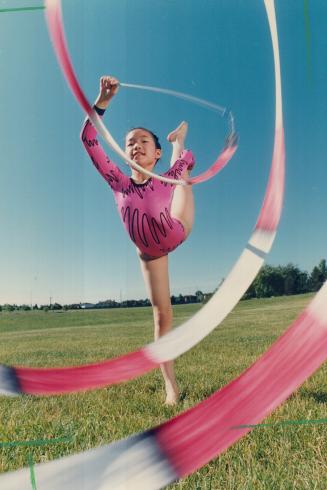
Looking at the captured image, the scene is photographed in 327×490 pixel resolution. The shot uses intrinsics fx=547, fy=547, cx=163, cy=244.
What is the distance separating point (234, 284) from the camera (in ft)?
3.36

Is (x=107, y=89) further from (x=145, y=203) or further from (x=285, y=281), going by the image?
(x=285, y=281)

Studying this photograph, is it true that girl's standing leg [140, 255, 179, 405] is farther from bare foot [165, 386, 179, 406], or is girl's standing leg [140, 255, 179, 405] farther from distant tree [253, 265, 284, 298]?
distant tree [253, 265, 284, 298]

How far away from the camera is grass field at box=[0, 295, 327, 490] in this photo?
2.96 feet

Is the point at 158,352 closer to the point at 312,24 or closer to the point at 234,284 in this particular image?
the point at 234,284

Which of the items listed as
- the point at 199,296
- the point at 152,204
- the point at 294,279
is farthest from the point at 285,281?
the point at 152,204

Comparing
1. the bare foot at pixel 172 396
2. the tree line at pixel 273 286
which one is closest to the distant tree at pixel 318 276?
the tree line at pixel 273 286

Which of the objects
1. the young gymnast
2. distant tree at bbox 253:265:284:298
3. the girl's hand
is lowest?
distant tree at bbox 253:265:284:298

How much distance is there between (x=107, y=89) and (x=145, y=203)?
0.23m

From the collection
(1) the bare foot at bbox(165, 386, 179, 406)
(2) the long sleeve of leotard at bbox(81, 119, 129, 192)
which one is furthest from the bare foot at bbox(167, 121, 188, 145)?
(1) the bare foot at bbox(165, 386, 179, 406)

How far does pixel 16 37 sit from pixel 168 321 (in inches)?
25.0

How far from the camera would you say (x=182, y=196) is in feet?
3.40

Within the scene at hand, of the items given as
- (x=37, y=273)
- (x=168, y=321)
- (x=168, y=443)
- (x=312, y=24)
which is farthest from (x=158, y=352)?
(x=312, y=24)

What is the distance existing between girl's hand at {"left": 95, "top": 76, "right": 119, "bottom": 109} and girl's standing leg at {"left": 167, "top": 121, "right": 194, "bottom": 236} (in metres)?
0.13

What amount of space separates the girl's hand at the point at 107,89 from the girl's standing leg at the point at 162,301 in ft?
1.02
